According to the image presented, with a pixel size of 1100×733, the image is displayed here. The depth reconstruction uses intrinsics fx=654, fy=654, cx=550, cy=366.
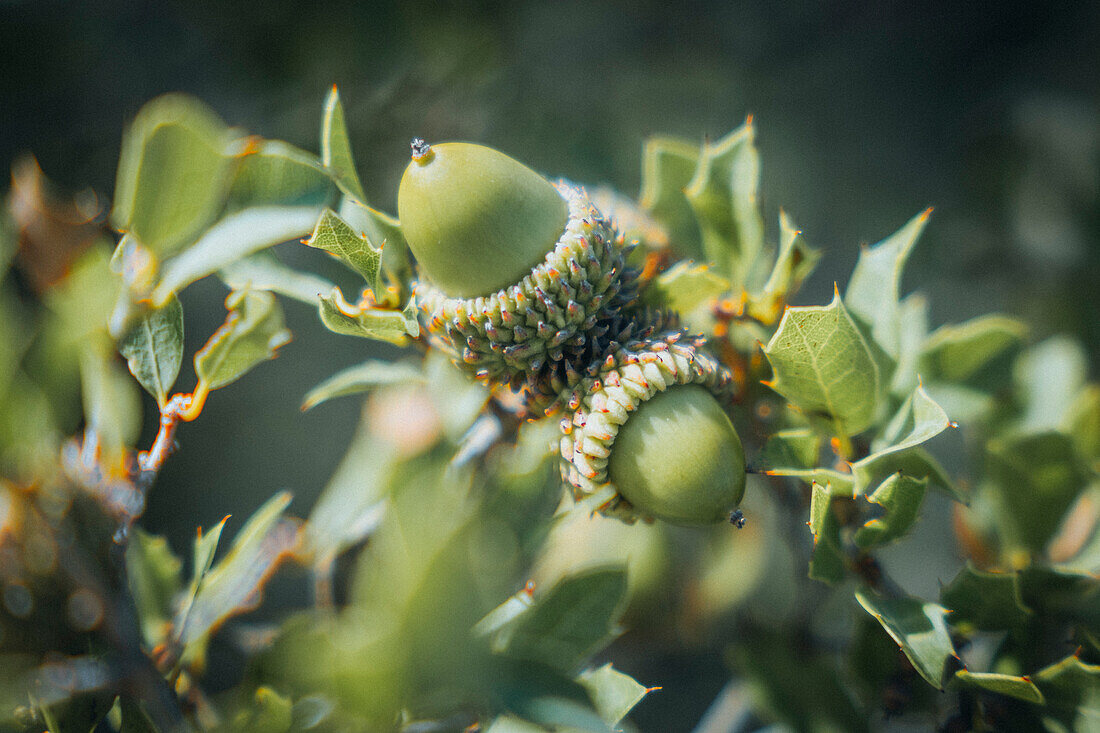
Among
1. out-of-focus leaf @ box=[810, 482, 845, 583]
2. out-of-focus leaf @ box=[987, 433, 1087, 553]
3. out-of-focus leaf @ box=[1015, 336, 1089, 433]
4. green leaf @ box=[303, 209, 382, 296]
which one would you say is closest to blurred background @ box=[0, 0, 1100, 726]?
out-of-focus leaf @ box=[1015, 336, 1089, 433]

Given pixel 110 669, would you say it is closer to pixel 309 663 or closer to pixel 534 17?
pixel 309 663

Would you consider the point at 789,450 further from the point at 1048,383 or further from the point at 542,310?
the point at 1048,383

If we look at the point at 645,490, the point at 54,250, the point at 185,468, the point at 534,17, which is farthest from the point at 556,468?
the point at 534,17

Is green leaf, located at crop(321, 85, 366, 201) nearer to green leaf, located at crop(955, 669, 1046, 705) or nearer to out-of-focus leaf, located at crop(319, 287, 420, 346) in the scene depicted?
out-of-focus leaf, located at crop(319, 287, 420, 346)

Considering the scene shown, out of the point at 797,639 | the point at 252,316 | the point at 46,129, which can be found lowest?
the point at 797,639

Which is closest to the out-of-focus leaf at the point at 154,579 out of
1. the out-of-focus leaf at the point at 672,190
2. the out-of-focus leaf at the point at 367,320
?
the out-of-focus leaf at the point at 367,320

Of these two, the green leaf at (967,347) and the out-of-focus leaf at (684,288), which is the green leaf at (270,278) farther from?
the green leaf at (967,347)
